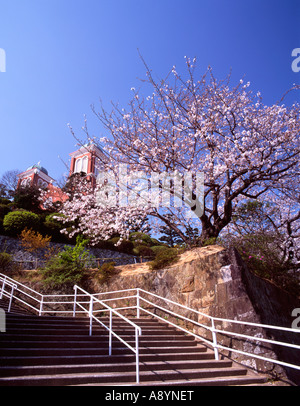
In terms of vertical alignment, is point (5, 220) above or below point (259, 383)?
above

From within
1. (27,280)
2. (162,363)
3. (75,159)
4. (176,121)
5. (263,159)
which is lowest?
(162,363)

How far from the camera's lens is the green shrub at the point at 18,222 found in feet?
62.0

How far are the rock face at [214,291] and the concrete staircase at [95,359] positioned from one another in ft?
1.63

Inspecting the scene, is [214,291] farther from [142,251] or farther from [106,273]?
[142,251]

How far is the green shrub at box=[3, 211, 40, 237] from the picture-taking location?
1889cm

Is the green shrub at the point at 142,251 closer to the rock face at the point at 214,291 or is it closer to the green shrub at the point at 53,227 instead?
the green shrub at the point at 53,227

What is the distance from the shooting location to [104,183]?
1163 centimetres

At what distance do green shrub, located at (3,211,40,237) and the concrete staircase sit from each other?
14.1 metres

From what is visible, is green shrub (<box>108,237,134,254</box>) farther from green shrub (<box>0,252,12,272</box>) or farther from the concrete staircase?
the concrete staircase

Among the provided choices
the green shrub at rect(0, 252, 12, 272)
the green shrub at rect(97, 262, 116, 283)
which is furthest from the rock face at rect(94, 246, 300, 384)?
the green shrub at rect(0, 252, 12, 272)
